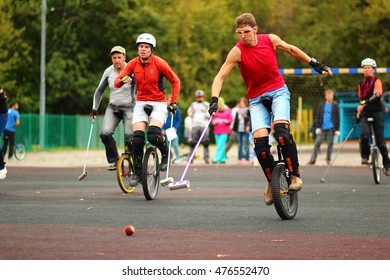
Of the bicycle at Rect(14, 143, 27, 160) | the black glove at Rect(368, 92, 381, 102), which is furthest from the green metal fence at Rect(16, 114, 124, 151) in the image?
the black glove at Rect(368, 92, 381, 102)

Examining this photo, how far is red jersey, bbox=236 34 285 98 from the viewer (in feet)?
40.3

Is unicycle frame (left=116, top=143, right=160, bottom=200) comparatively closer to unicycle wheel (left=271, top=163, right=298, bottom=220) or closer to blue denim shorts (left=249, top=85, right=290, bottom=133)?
blue denim shorts (left=249, top=85, right=290, bottom=133)

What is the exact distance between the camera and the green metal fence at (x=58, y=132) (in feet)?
143

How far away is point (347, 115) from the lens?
39.8m

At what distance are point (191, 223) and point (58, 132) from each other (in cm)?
3668

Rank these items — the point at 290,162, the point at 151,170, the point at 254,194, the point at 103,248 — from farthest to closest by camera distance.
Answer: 1. the point at 254,194
2. the point at 151,170
3. the point at 290,162
4. the point at 103,248

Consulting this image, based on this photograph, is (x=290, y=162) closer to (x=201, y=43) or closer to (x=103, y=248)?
(x=103, y=248)

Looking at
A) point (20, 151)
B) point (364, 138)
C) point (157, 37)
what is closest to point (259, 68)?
point (364, 138)

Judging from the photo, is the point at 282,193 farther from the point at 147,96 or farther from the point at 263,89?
the point at 147,96

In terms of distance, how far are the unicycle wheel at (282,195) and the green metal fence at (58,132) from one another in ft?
102

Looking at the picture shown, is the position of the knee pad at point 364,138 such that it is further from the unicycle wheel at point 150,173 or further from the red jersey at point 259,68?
the red jersey at point 259,68

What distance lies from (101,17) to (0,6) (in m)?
10.7

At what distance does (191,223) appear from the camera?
11547 millimetres

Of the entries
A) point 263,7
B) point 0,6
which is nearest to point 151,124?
point 0,6
